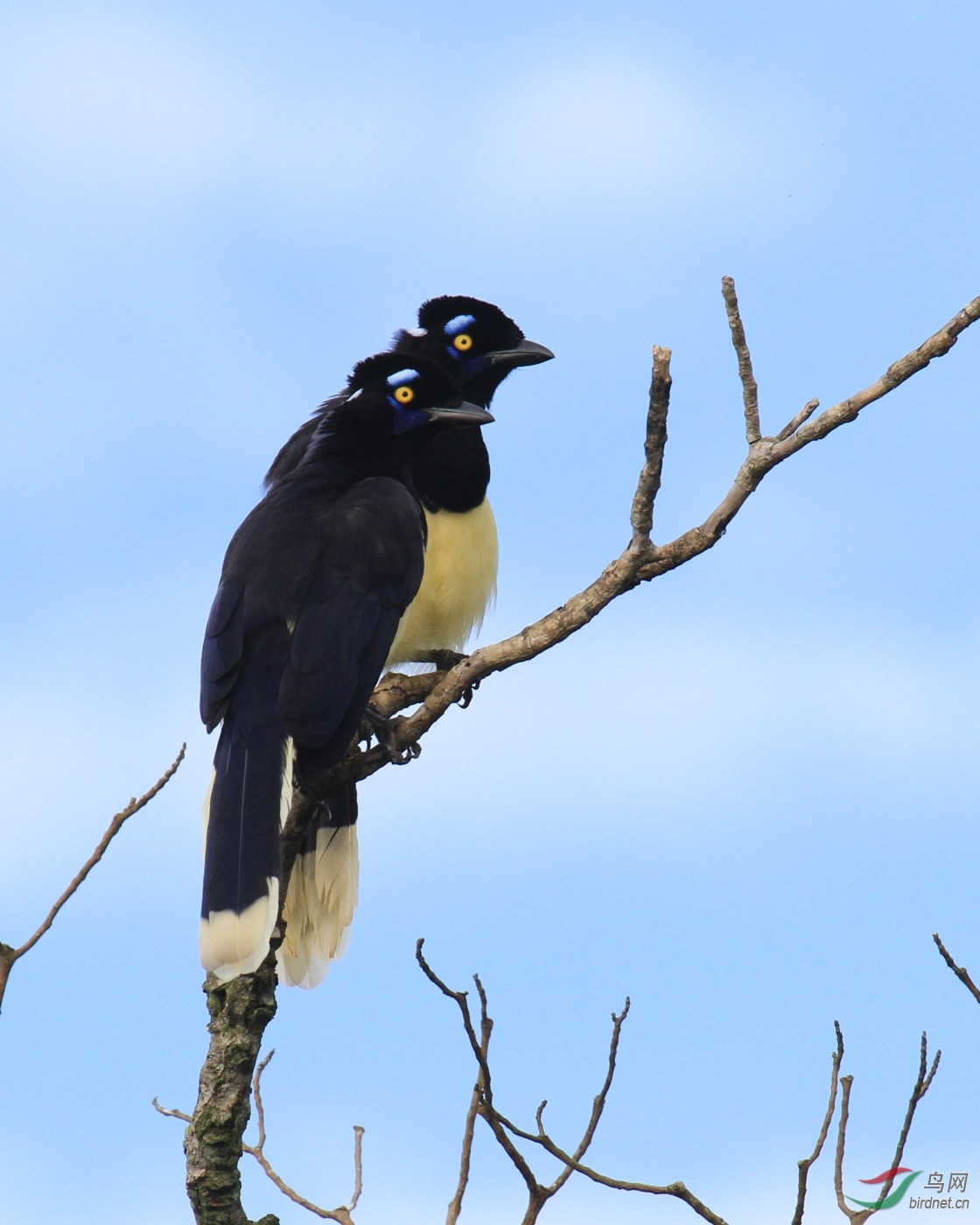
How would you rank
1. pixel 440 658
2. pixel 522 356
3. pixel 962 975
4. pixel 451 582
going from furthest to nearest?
pixel 522 356
pixel 440 658
pixel 451 582
pixel 962 975

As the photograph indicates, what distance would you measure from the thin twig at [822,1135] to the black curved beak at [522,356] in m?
4.14

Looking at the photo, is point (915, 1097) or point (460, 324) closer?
point (915, 1097)

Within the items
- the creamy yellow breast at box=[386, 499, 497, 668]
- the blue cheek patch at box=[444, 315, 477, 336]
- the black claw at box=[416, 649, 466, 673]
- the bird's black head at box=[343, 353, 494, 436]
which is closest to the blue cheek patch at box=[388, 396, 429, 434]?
the bird's black head at box=[343, 353, 494, 436]

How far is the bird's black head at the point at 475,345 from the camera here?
7582 millimetres

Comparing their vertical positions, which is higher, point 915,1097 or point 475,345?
point 475,345

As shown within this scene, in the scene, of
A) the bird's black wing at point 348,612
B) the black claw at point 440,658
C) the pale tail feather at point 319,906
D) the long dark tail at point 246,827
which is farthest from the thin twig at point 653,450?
the black claw at point 440,658

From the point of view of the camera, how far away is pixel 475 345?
25.1 ft

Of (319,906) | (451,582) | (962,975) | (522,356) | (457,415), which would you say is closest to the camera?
(962,975)

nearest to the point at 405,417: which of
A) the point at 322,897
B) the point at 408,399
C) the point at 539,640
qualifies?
the point at 408,399

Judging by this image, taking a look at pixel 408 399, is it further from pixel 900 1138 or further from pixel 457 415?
pixel 900 1138

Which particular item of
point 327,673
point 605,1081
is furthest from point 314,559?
point 605,1081

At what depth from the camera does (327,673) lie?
4707 mm

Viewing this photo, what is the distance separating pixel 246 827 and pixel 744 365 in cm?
192

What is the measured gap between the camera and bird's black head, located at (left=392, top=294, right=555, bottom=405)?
758cm
